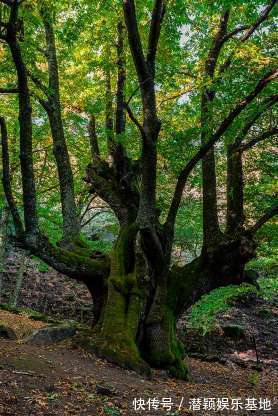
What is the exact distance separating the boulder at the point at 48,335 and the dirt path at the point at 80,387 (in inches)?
11.0

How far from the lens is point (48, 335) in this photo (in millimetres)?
8367

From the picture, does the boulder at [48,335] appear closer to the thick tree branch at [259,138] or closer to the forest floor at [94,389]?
the forest floor at [94,389]

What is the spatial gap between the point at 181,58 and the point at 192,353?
10021 millimetres

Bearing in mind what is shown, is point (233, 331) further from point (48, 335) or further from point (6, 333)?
point (6, 333)

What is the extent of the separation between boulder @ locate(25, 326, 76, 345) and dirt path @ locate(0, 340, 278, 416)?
0.92ft

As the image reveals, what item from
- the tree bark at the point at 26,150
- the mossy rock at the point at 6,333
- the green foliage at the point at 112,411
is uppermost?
the tree bark at the point at 26,150

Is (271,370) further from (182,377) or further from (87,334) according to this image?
(87,334)

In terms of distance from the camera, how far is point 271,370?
1266 centimetres

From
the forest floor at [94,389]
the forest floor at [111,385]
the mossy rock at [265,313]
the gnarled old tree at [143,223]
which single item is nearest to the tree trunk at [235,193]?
the gnarled old tree at [143,223]

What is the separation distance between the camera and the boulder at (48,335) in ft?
26.7

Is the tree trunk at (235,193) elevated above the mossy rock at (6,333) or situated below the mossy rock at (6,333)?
above

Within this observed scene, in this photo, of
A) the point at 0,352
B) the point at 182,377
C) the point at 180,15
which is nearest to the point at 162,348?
the point at 182,377

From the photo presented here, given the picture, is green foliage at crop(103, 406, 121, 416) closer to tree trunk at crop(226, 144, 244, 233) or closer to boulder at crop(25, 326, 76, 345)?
boulder at crop(25, 326, 76, 345)

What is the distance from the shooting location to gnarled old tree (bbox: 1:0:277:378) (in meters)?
7.55
